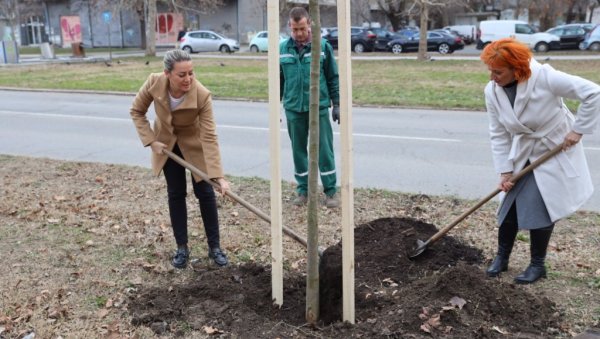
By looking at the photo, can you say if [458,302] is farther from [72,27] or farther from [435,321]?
[72,27]

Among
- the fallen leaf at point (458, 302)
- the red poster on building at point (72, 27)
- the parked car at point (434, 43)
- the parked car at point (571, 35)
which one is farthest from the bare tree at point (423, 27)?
the red poster on building at point (72, 27)

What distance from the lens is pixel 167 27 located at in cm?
4903

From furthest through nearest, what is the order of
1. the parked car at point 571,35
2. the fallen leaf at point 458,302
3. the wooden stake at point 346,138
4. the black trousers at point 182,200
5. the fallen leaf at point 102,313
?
the parked car at point 571,35 < the black trousers at point 182,200 < the fallen leaf at point 102,313 < the fallen leaf at point 458,302 < the wooden stake at point 346,138

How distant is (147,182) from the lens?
7.35 meters

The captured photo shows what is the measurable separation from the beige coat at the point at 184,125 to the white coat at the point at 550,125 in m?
1.94

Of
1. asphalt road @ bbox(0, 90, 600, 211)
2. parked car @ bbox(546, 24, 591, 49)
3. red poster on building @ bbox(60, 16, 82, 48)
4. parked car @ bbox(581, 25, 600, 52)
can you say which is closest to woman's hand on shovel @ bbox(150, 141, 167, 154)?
asphalt road @ bbox(0, 90, 600, 211)

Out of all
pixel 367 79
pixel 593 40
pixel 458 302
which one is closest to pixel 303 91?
pixel 458 302

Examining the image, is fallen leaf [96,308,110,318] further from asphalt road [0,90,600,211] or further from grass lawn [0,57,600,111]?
grass lawn [0,57,600,111]

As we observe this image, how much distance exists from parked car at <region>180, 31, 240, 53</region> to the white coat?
121 feet

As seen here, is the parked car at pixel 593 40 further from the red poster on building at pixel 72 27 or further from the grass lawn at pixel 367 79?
the red poster on building at pixel 72 27


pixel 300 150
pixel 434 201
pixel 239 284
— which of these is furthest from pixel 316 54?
pixel 434 201

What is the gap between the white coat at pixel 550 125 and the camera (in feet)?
12.4

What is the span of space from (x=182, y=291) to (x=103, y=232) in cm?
168

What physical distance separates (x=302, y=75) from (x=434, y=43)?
31.3 metres
